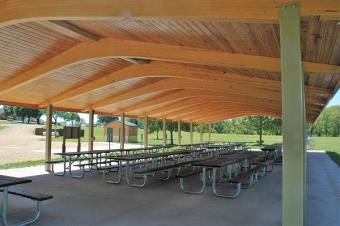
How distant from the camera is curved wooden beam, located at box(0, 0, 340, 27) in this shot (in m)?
3.63

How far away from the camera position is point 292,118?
3.55 m

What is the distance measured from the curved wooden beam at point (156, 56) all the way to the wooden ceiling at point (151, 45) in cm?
2

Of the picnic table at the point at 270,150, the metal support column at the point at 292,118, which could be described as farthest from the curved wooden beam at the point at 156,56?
the picnic table at the point at 270,150

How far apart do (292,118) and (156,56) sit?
13.4 feet

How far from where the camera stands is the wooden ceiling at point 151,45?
4.23 metres

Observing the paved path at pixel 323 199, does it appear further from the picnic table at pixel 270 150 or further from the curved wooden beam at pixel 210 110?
the curved wooden beam at pixel 210 110

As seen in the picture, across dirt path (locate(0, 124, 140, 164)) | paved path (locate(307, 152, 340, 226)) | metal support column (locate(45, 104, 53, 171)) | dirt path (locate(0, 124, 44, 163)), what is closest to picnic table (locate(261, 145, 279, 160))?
paved path (locate(307, 152, 340, 226))

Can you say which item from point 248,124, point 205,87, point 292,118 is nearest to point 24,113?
point 248,124

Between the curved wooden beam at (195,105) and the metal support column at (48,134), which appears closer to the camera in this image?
the metal support column at (48,134)

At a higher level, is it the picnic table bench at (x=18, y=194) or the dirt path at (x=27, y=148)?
the picnic table bench at (x=18, y=194)

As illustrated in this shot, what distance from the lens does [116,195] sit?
718cm

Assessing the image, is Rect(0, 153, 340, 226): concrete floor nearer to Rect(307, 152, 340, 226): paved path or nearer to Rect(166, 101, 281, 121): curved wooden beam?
Rect(307, 152, 340, 226): paved path

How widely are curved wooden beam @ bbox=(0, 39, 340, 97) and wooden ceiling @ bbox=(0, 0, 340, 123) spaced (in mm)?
20

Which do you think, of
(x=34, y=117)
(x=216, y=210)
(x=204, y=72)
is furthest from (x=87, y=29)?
(x=34, y=117)
